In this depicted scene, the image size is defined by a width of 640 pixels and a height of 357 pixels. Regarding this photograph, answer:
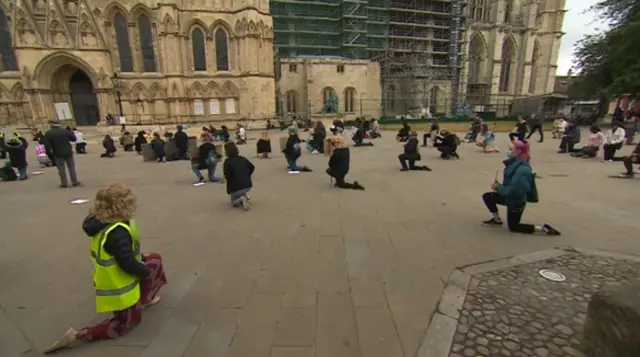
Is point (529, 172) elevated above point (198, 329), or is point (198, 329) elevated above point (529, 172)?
point (529, 172)

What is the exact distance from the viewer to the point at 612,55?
26641 mm

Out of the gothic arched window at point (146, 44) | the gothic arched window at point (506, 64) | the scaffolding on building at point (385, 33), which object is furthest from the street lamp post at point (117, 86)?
the gothic arched window at point (506, 64)

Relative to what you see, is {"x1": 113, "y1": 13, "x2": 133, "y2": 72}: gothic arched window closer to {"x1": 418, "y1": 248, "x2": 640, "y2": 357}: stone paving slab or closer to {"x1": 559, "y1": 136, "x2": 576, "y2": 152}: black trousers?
{"x1": 559, "y1": 136, "x2": 576, "y2": 152}: black trousers

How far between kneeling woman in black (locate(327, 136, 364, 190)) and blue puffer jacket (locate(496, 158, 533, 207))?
3.57 metres

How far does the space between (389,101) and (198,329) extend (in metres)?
46.8

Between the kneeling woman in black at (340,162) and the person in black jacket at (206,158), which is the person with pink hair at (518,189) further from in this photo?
the person in black jacket at (206,158)

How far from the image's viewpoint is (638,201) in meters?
6.48

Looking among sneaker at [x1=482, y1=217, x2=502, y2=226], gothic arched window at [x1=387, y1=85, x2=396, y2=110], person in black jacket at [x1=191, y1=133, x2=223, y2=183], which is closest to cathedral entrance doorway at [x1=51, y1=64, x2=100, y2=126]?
person in black jacket at [x1=191, y1=133, x2=223, y2=183]

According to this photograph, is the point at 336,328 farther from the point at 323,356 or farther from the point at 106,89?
the point at 106,89

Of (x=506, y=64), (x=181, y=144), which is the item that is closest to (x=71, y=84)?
(x=181, y=144)

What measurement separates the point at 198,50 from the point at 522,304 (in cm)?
3594

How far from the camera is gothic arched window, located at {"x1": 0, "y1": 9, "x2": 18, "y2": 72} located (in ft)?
92.1

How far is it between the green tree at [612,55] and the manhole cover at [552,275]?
3036 centimetres

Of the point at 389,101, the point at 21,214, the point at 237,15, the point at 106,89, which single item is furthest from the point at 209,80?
the point at 21,214
